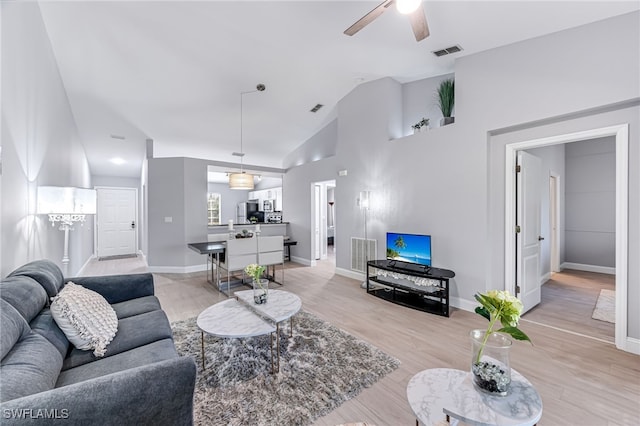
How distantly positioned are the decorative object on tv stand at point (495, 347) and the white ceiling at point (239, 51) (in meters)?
2.90

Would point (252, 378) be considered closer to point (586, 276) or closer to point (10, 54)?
point (10, 54)

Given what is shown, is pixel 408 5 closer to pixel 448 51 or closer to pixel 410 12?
pixel 410 12

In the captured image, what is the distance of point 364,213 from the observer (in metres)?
4.86

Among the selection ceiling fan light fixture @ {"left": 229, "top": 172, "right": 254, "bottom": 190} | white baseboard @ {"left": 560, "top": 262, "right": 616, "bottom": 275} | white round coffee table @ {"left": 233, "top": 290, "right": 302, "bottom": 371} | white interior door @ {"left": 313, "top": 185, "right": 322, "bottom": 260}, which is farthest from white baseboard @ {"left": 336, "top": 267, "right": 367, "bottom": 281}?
white baseboard @ {"left": 560, "top": 262, "right": 616, "bottom": 275}

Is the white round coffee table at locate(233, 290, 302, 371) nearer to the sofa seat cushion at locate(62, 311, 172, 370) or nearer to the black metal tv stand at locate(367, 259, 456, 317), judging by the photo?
the sofa seat cushion at locate(62, 311, 172, 370)

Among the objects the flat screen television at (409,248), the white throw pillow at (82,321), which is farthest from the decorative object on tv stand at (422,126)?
the white throw pillow at (82,321)

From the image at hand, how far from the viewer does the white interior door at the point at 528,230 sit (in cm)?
323

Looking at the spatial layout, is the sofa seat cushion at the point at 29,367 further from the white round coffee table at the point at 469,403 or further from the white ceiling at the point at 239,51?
the white ceiling at the point at 239,51

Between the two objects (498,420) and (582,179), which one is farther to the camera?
(582,179)

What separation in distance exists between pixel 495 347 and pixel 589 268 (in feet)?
21.0

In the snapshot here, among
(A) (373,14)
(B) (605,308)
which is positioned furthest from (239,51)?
(B) (605,308)

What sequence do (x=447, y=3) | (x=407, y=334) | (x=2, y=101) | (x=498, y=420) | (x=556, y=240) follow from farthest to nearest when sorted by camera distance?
(x=556, y=240)
(x=407, y=334)
(x=447, y=3)
(x=2, y=101)
(x=498, y=420)

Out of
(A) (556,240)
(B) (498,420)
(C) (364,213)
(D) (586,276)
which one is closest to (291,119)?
(C) (364,213)

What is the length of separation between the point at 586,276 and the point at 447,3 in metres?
5.68
